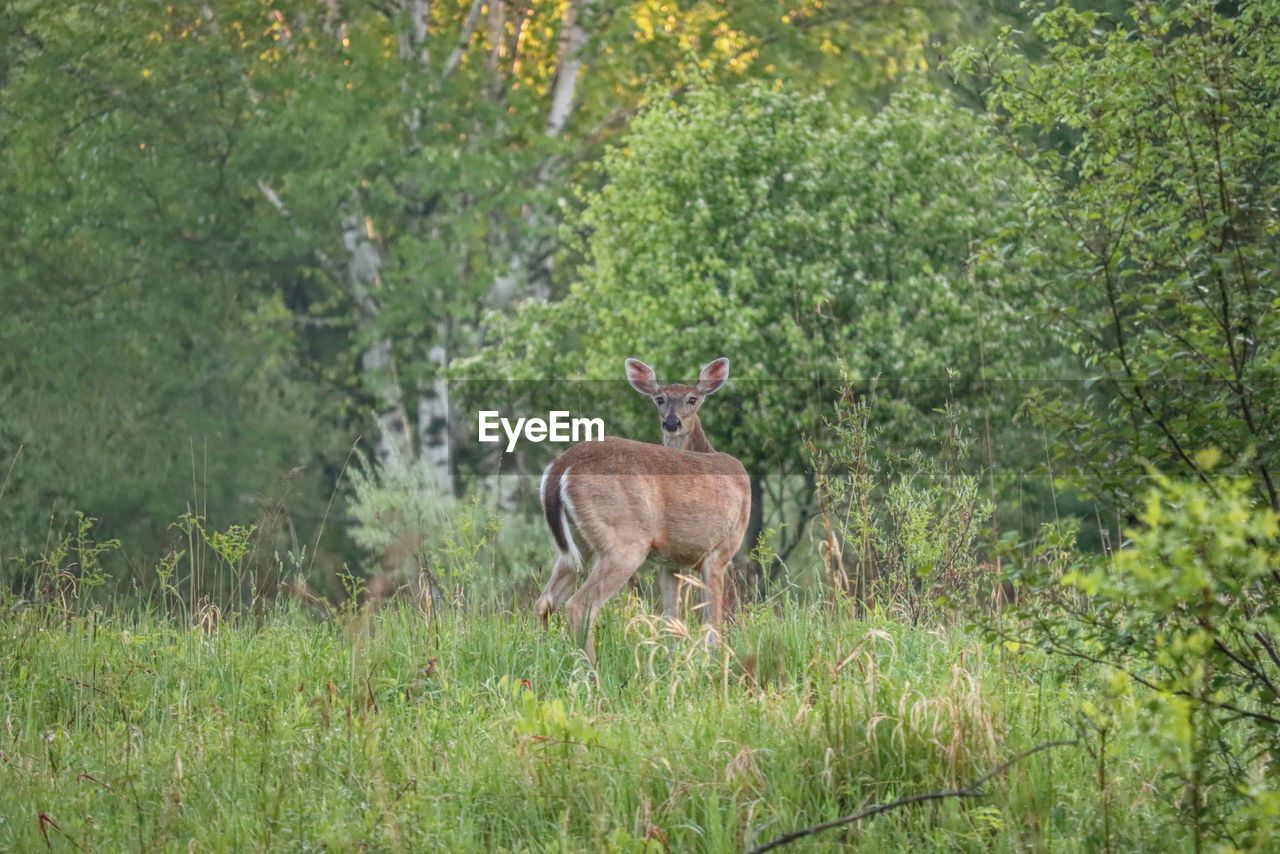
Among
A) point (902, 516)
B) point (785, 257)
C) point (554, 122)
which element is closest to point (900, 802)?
point (902, 516)

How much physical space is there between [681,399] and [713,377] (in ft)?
1.10

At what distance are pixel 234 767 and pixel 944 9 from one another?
73.0ft

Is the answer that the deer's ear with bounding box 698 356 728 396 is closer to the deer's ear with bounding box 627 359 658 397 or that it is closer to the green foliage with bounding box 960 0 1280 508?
the deer's ear with bounding box 627 359 658 397

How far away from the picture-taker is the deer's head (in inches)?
417

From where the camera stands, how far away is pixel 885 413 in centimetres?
1859

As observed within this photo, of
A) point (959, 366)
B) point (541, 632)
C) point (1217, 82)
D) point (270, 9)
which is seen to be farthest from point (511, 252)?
point (1217, 82)

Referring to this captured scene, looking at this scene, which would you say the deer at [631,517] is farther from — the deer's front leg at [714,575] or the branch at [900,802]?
the branch at [900,802]

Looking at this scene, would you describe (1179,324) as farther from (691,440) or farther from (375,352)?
(375,352)

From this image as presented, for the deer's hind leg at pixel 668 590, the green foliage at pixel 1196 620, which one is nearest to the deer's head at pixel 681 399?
the deer's hind leg at pixel 668 590

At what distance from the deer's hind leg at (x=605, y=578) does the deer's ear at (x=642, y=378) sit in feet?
8.82

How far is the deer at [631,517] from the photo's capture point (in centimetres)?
807

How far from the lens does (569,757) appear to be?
4.95 metres

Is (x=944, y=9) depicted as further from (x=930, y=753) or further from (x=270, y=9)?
(x=930, y=753)

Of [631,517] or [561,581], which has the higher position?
[631,517]
